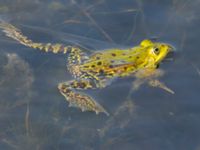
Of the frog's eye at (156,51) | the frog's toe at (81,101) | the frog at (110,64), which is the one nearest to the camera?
the frog's toe at (81,101)

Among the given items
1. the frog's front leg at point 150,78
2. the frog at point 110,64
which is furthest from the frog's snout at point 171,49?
the frog's front leg at point 150,78

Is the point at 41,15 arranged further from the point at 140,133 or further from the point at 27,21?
the point at 140,133

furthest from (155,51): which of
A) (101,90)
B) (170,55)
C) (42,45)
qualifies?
(42,45)

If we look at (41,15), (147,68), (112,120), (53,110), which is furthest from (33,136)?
Result: (41,15)

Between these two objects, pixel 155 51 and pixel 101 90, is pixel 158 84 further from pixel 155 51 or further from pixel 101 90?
pixel 101 90

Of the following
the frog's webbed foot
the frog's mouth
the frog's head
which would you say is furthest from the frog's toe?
the frog's mouth

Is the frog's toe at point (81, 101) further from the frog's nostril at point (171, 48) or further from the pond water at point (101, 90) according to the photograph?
the frog's nostril at point (171, 48)
